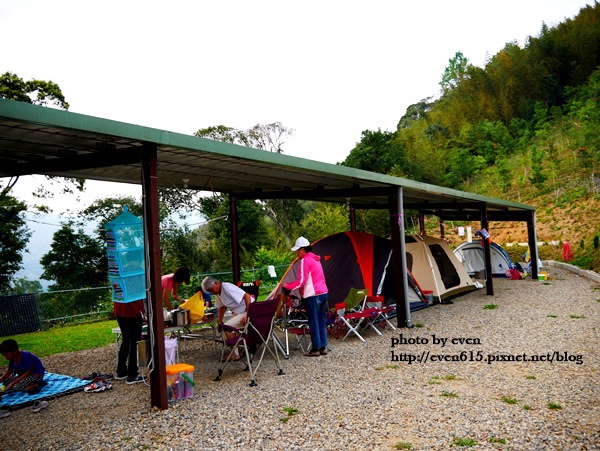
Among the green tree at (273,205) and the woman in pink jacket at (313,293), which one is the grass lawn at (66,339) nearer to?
the woman in pink jacket at (313,293)

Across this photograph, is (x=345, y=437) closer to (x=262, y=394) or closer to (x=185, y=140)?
(x=262, y=394)

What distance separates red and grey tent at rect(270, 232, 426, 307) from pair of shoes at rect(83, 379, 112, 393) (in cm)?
376

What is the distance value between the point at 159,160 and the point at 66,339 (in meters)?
4.97

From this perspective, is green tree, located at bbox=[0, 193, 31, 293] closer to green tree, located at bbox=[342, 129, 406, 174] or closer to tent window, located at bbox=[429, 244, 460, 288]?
tent window, located at bbox=[429, 244, 460, 288]

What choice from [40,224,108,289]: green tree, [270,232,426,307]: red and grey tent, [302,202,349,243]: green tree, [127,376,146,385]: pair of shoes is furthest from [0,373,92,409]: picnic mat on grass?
[302,202,349,243]: green tree

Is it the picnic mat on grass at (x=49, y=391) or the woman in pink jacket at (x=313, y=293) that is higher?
the woman in pink jacket at (x=313, y=293)

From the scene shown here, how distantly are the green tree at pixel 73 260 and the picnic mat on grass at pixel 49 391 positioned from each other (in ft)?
30.9

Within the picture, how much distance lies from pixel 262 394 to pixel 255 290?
2.93 meters

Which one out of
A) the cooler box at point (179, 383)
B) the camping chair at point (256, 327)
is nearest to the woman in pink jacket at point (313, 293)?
the camping chair at point (256, 327)

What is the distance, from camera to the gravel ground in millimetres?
3723

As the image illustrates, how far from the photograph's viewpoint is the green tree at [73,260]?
1491cm

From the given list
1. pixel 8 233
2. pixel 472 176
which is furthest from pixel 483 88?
pixel 8 233

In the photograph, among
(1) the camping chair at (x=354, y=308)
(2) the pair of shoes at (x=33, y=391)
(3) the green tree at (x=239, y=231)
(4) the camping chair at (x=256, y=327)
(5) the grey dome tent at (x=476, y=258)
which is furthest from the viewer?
(3) the green tree at (x=239, y=231)

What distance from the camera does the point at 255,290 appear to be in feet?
25.5
